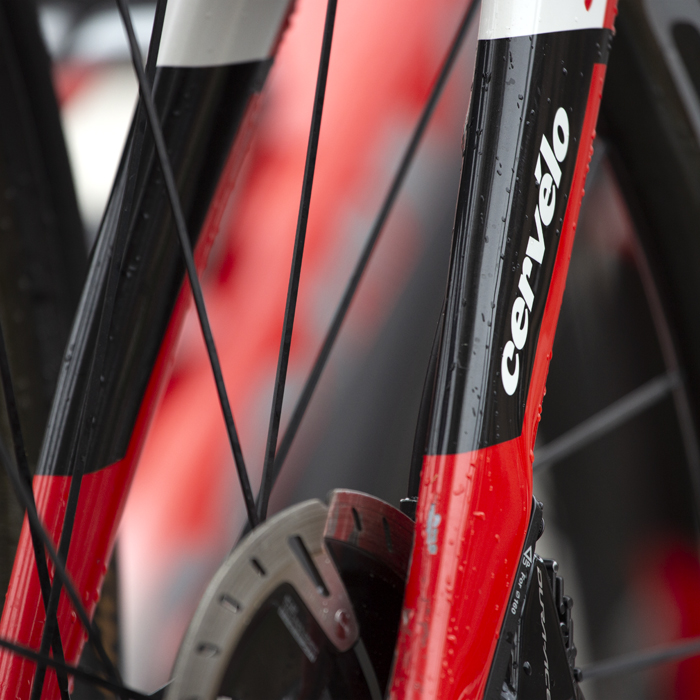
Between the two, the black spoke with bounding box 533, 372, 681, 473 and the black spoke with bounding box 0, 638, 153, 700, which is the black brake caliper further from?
the black spoke with bounding box 533, 372, 681, 473

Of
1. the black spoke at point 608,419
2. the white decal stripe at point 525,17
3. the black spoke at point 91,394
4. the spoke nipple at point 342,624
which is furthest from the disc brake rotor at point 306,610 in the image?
the black spoke at point 608,419

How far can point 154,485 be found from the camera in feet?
2.67

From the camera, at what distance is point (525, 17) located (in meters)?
0.40

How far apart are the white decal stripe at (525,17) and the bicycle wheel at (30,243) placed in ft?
1.86

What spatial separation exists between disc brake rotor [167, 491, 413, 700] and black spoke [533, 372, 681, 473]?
0.51 meters

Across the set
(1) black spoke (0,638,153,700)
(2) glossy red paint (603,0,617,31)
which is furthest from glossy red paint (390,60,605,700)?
(2) glossy red paint (603,0,617,31)

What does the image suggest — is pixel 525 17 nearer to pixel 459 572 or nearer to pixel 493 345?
pixel 493 345

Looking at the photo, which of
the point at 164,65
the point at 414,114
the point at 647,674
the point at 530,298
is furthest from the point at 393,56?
the point at 647,674

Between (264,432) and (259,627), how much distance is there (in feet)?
1.52

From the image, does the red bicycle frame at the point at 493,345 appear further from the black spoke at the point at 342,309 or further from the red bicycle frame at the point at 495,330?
the black spoke at the point at 342,309

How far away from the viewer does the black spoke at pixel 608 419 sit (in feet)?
2.92

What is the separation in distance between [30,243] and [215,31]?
438 millimetres

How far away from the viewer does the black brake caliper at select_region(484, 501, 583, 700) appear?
39 cm

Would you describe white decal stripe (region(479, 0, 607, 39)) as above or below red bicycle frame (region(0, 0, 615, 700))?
above
